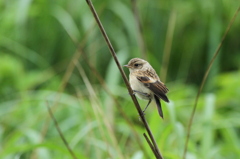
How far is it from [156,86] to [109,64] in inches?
141

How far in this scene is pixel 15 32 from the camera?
223 inches

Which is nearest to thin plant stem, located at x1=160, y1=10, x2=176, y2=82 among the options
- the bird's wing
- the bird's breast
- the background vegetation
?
the background vegetation

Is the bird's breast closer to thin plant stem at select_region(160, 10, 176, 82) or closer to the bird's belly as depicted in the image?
the bird's belly

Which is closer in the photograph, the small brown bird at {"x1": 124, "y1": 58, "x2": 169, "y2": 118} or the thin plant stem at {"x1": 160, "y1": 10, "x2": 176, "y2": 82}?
the small brown bird at {"x1": 124, "y1": 58, "x2": 169, "y2": 118}

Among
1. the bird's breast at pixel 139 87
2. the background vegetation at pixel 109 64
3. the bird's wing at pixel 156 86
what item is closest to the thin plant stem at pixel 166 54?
the background vegetation at pixel 109 64

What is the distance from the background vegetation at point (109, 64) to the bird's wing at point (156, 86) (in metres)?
1.47

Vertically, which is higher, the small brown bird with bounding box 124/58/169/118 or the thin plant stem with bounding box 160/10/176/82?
the small brown bird with bounding box 124/58/169/118

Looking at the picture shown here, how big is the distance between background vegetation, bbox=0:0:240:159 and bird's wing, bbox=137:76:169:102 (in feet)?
4.81

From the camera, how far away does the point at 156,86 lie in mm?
2389

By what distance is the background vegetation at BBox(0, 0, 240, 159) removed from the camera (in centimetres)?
451

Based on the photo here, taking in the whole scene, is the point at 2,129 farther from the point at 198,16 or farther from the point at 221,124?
the point at 198,16

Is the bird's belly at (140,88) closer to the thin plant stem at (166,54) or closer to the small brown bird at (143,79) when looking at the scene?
the small brown bird at (143,79)

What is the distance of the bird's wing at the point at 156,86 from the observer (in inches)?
90.0

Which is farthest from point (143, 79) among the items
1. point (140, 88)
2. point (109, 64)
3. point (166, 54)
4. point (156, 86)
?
point (109, 64)
